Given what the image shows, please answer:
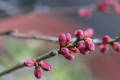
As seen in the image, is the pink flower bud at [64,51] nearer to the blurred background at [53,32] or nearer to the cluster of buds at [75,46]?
the cluster of buds at [75,46]

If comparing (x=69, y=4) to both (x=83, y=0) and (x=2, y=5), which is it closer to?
(x=83, y=0)

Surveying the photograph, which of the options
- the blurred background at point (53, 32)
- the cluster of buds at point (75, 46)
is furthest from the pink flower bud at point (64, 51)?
the blurred background at point (53, 32)

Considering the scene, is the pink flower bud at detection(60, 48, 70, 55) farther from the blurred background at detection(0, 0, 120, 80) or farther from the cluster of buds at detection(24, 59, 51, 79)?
the blurred background at detection(0, 0, 120, 80)

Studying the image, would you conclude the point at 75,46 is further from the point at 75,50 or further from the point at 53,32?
the point at 53,32

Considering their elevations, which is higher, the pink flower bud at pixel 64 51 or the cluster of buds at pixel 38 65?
the pink flower bud at pixel 64 51

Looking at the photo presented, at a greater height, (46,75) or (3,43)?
(3,43)

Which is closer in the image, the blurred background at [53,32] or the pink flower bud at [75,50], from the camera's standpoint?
the pink flower bud at [75,50]

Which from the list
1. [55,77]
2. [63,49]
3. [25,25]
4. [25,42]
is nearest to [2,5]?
[25,42]

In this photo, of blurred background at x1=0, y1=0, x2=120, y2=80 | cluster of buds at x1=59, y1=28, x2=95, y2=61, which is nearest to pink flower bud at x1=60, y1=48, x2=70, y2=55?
cluster of buds at x1=59, y1=28, x2=95, y2=61
